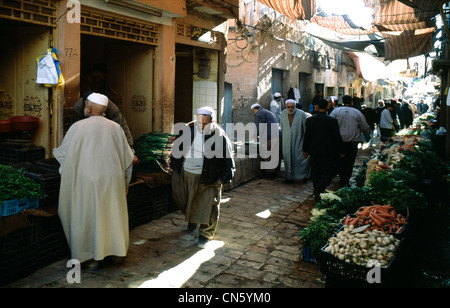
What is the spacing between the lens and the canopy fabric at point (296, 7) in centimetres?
928

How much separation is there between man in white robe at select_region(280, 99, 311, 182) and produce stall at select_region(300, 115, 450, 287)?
2339mm

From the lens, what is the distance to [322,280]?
15.1ft

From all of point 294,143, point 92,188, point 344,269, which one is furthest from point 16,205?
point 294,143

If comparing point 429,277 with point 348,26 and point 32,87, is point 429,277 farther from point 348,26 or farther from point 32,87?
point 348,26

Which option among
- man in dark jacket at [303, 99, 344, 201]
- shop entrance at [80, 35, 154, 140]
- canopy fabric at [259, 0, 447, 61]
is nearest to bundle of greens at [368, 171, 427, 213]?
man in dark jacket at [303, 99, 344, 201]

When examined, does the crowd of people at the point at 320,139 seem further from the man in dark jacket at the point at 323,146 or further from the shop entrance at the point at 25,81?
the shop entrance at the point at 25,81

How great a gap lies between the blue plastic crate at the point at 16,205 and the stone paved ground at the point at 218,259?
71 centimetres

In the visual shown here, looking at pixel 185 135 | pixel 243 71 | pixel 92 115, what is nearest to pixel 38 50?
pixel 92 115

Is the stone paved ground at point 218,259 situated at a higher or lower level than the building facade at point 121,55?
lower

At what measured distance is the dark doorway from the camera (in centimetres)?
1007

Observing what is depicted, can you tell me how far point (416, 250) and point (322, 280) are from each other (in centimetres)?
199

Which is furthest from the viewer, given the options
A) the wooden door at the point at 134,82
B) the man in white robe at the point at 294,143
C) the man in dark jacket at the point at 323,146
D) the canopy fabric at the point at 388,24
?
the man in white robe at the point at 294,143

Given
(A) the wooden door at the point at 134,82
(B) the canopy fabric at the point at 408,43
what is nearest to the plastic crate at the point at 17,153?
(A) the wooden door at the point at 134,82

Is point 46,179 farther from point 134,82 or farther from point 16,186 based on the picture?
point 134,82
